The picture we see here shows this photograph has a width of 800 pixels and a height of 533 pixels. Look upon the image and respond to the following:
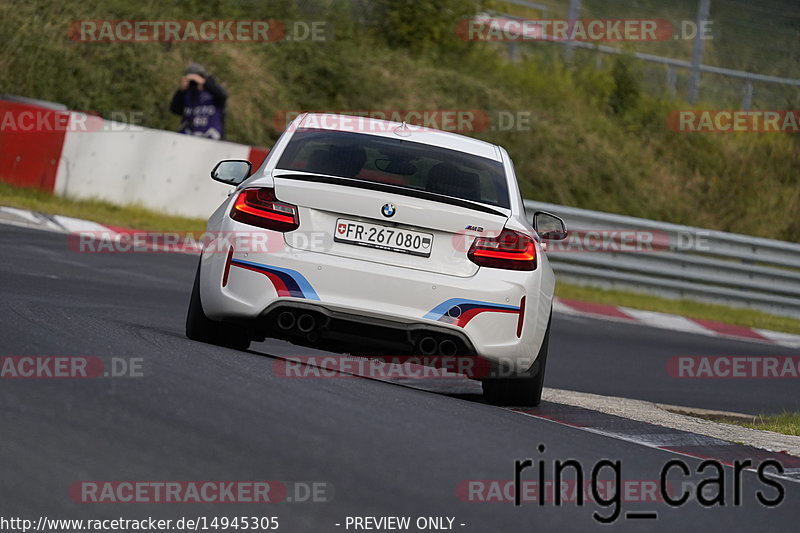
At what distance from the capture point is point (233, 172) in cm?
812

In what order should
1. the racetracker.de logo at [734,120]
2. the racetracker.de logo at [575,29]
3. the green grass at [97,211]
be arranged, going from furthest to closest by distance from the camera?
Result: the racetracker.de logo at [575,29], the racetracker.de logo at [734,120], the green grass at [97,211]

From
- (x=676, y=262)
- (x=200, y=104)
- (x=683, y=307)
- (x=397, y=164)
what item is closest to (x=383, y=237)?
(x=397, y=164)

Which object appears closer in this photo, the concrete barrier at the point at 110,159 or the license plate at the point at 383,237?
the license plate at the point at 383,237

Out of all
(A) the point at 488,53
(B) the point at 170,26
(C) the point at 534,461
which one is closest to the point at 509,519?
(C) the point at 534,461

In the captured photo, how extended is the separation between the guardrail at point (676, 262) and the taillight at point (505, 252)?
38.5 ft

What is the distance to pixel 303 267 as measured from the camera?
23.0 ft

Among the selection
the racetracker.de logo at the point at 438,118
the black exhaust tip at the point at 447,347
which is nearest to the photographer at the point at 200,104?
the racetracker.de logo at the point at 438,118

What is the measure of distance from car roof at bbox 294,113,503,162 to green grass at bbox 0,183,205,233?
28.0ft

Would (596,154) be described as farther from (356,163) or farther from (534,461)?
(534,461)

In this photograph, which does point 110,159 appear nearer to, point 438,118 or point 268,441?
point 438,118

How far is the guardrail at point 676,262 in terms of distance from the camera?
752 inches

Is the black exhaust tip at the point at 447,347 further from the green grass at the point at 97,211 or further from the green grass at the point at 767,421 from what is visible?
the green grass at the point at 97,211

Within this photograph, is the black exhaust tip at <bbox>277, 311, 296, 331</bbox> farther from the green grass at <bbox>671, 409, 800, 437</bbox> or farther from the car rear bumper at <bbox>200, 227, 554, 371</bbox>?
the green grass at <bbox>671, 409, 800, 437</bbox>

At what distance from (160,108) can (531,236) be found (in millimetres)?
15623
